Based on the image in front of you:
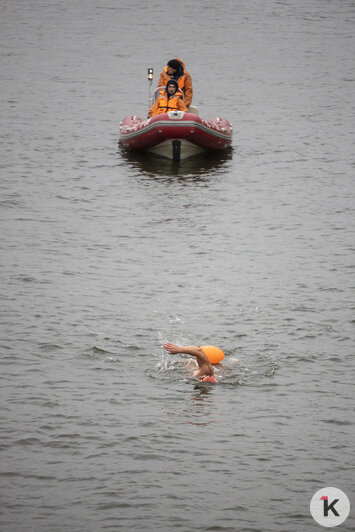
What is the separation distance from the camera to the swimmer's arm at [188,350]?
40.2ft

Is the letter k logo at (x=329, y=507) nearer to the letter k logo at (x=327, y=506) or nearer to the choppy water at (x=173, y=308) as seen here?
the letter k logo at (x=327, y=506)

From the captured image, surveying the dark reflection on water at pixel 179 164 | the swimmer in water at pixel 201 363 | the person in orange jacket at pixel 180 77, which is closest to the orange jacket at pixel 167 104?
the person in orange jacket at pixel 180 77

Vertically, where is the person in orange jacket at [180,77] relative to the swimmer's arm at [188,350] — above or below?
above

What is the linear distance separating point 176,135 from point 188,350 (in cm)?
1273

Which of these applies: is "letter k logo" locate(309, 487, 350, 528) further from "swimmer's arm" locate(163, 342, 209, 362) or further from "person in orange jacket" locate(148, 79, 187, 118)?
"person in orange jacket" locate(148, 79, 187, 118)

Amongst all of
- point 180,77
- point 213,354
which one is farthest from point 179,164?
point 213,354

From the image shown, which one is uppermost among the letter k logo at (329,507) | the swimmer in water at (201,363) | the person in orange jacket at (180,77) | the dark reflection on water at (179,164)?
the person in orange jacket at (180,77)

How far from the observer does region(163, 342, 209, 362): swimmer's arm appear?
40.2 feet

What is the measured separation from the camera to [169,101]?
25.0 metres

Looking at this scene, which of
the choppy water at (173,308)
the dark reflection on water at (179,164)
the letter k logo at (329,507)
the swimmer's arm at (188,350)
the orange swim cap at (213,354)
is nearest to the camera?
the letter k logo at (329,507)

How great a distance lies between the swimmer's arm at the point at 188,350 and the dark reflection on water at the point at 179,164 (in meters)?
12.0

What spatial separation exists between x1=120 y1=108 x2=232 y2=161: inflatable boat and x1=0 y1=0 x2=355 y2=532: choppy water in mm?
497

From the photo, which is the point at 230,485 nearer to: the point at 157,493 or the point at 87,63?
the point at 157,493

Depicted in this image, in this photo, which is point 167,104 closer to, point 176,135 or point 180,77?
point 176,135
